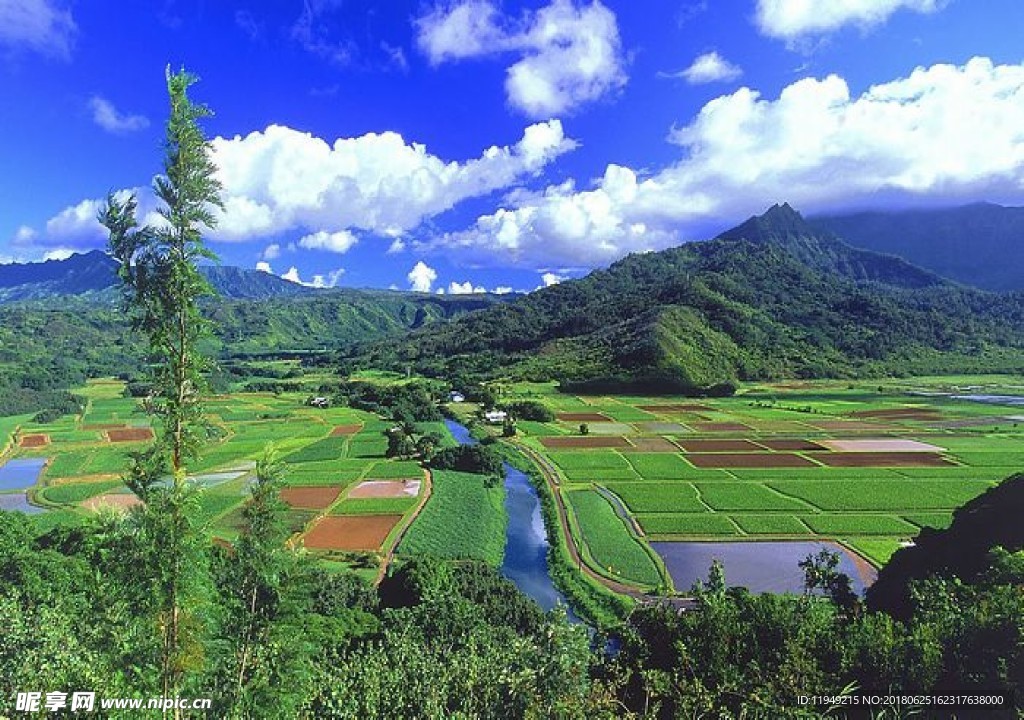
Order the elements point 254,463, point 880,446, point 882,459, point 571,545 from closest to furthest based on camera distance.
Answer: point 571,545 → point 254,463 → point 882,459 → point 880,446

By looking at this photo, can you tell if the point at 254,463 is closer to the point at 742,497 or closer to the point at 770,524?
→ the point at 770,524

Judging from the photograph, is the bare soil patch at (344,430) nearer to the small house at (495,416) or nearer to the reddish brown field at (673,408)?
the small house at (495,416)

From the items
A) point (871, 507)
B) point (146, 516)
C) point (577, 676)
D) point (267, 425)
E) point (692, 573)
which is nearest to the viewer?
point (146, 516)

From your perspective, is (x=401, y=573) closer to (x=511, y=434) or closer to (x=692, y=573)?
(x=692, y=573)

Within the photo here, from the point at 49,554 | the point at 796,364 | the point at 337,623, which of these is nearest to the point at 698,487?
the point at 337,623

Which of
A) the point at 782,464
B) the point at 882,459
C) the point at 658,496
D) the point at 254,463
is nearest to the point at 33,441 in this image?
the point at 254,463

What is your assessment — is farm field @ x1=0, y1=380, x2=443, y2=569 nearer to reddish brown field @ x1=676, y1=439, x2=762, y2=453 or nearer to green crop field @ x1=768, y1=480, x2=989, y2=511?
reddish brown field @ x1=676, y1=439, x2=762, y2=453

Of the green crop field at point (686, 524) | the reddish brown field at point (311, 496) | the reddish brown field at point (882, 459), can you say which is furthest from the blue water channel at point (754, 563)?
the reddish brown field at point (311, 496)
